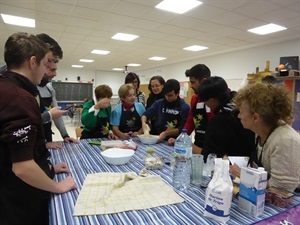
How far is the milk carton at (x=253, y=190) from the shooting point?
0.79 meters

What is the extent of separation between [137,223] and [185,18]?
388 centimetres

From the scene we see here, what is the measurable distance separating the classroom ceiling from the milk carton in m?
3.10

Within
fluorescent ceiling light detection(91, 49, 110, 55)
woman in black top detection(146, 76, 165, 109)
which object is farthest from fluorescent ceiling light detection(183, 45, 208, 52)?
woman in black top detection(146, 76, 165, 109)

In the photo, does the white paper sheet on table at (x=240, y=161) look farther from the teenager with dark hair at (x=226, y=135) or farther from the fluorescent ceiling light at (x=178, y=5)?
the fluorescent ceiling light at (x=178, y=5)

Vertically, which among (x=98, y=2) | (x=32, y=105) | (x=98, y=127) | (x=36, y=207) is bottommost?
(x=36, y=207)

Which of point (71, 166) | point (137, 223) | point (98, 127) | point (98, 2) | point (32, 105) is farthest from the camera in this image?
point (98, 2)

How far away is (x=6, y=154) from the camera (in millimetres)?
881

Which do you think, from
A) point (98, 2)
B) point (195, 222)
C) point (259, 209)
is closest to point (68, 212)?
point (195, 222)

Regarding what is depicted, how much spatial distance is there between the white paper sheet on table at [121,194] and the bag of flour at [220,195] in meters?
0.17

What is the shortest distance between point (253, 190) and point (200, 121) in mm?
1147

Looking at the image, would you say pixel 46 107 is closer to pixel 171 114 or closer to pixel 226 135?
pixel 171 114

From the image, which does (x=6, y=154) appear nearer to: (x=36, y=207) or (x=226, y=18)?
(x=36, y=207)

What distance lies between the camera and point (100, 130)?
2350 mm

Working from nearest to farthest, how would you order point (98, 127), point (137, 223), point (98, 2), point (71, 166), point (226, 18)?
point (137, 223) → point (71, 166) → point (98, 127) → point (98, 2) → point (226, 18)
